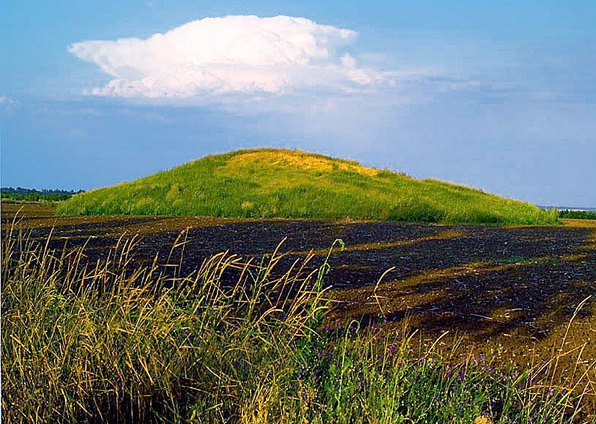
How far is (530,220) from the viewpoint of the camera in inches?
407

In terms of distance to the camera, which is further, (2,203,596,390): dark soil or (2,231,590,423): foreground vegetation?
(2,203,596,390): dark soil

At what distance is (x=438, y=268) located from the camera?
15.3 ft

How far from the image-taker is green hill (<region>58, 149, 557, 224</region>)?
9102mm

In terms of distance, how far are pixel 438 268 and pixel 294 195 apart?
4.82 metres

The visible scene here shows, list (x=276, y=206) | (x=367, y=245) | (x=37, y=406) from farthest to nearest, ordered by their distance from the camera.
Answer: (x=276, y=206) < (x=367, y=245) < (x=37, y=406)

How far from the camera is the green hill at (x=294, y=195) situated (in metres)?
9.10

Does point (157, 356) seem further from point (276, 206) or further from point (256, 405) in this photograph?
point (276, 206)

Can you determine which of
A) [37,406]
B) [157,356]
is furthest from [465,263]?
[37,406]

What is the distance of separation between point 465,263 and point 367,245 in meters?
1.12

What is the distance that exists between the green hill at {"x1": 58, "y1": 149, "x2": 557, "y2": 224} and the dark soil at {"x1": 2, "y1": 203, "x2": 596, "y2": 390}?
1.24m

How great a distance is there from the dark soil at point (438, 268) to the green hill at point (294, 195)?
124cm

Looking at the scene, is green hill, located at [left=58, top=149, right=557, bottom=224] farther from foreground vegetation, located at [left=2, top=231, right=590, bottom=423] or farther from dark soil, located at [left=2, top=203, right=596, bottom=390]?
foreground vegetation, located at [left=2, top=231, right=590, bottom=423]

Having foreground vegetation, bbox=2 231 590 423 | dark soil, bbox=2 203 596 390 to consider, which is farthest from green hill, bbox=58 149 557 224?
foreground vegetation, bbox=2 231 590 423

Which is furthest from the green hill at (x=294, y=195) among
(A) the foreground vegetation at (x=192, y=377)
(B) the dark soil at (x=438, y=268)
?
(A) the foreground vegetation at (x=192, y=377)
